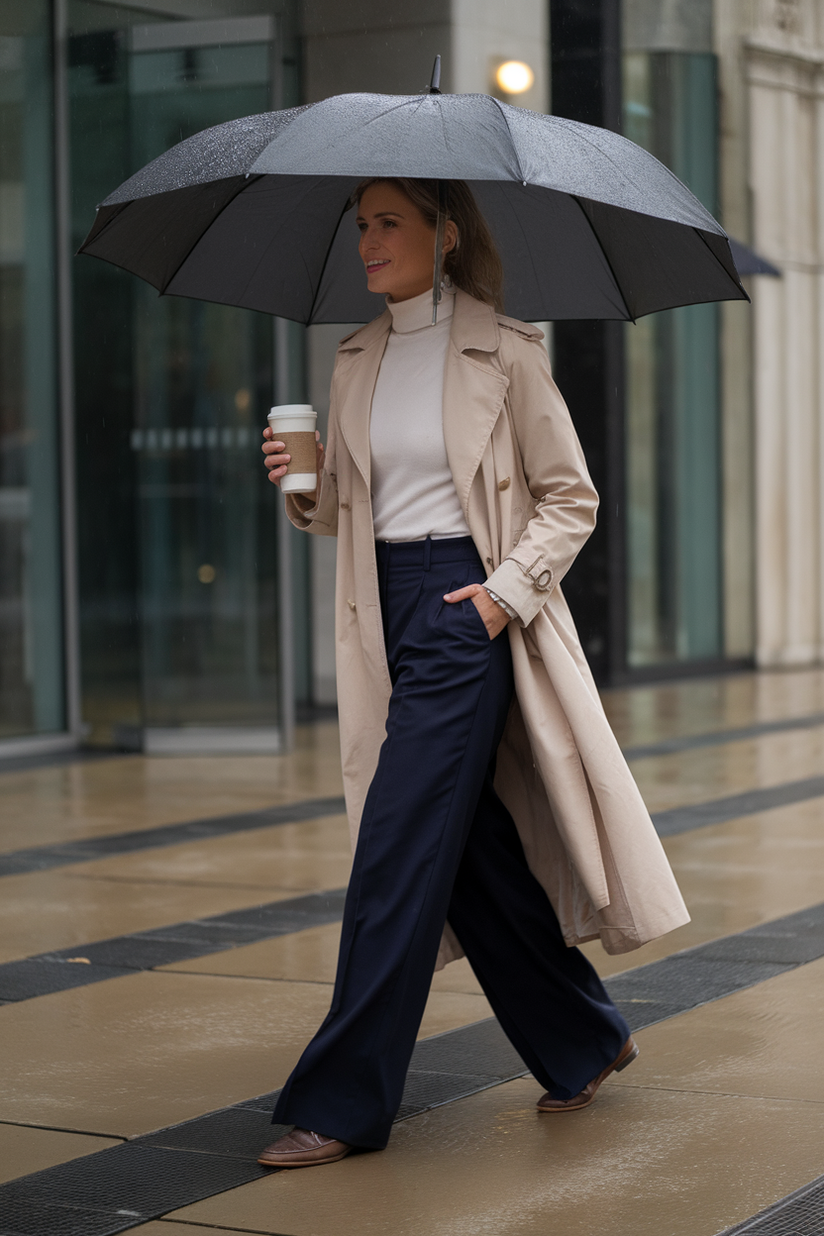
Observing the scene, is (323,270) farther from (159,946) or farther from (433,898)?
(159,946)

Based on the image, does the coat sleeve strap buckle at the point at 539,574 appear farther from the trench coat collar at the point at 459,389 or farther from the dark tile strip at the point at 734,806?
the dark tile strip at the point at 734,806

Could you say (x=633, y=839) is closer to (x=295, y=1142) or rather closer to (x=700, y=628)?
(x=295, y=1142)

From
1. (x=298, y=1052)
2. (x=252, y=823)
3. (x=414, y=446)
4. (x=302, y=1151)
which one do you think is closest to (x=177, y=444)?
(x=252, y=823)

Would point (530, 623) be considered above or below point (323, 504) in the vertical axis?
below

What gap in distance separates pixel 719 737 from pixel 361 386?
7.60 m

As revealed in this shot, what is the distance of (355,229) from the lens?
4.11 metres

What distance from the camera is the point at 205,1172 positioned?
10.7 feet

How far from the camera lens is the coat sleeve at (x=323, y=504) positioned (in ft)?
12.0

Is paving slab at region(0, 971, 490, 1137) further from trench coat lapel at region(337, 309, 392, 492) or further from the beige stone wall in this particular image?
the beige stone wall

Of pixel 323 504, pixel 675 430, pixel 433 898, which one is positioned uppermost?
pixel 675 430

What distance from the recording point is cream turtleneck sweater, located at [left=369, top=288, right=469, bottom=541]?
3.45 meters

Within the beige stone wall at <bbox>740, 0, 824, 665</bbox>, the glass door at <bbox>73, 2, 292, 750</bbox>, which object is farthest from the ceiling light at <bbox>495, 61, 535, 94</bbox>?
the beige stone wall at <bbox>740, 0, 824, 665</bbox>

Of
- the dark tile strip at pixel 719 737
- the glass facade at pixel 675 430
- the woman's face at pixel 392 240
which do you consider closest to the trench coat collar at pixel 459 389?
the woman's face at pixel 392 240

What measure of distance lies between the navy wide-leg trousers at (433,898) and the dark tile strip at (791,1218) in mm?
624
